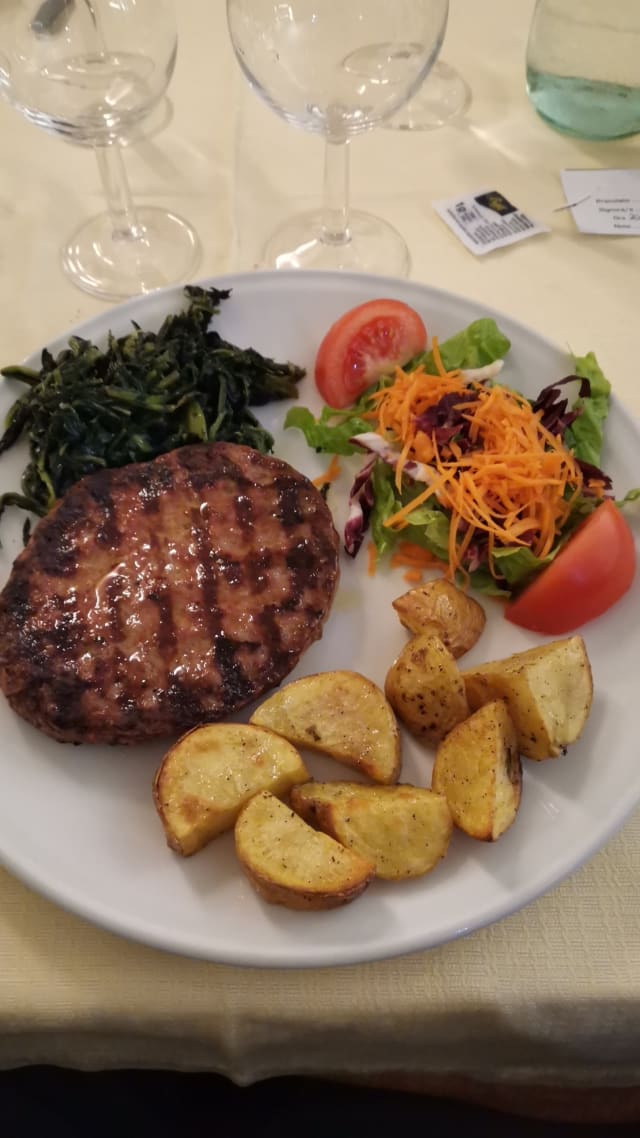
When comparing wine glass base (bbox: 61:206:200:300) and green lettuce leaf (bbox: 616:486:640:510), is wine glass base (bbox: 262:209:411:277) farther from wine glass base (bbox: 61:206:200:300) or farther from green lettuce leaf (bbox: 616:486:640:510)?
green lettuce leaf (bbox: 616:486:640:510)

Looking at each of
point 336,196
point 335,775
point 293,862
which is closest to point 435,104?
point 336,196

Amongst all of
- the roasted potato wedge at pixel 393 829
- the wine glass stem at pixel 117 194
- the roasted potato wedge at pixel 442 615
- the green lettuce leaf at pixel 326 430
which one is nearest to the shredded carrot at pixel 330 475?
the green lettuce leaf at pixel 326 430

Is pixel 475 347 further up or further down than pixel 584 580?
further up

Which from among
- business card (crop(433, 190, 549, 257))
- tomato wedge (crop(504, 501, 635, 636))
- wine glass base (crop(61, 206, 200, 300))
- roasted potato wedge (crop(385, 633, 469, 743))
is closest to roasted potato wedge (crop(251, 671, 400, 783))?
roasted potato wedge (crop(385, 633, 469, 743))

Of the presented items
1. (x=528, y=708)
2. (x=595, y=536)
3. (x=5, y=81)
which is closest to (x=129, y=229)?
(x=5, y=81)

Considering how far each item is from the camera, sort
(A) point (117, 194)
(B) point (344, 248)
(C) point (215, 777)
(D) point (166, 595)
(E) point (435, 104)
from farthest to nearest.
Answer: (E) point (435, 104), (B) point (344, 248), (A) point (117, 194), (D) point (166, 595), (C) point (215, 777)

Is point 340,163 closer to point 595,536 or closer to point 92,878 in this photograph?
point 595,536

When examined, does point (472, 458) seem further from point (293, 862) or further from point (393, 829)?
point (293, 862)

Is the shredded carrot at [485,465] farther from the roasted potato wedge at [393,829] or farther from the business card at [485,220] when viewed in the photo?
the business card at [485,220]
